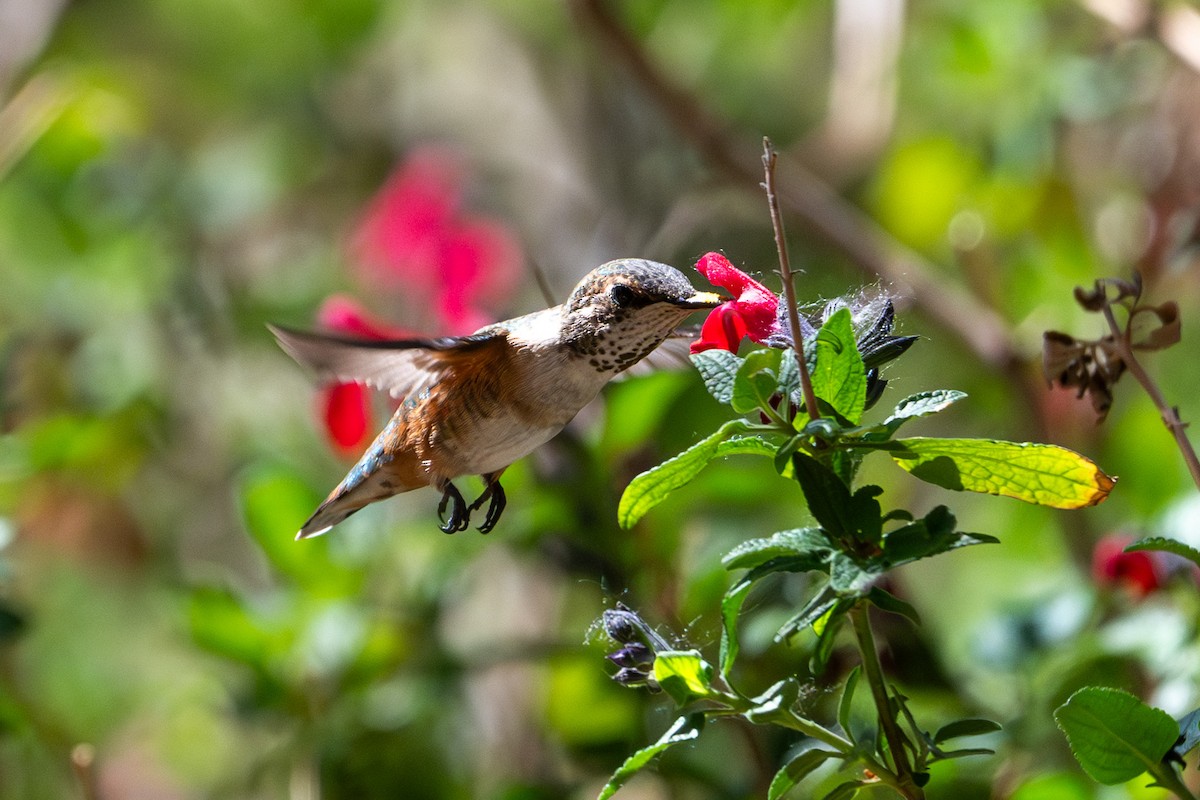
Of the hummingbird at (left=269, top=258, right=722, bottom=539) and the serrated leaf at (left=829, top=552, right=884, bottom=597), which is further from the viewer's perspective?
the hummingbird at (left=269, top=258, right=722, bottom=539)

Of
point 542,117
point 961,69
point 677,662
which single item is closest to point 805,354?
point 677,662

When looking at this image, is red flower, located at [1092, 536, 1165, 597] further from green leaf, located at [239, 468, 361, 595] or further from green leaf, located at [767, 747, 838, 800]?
green leaf, located at [239, 468, 361, 595]

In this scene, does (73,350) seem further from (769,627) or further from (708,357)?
(708,357)

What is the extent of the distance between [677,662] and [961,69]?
5.84 feet

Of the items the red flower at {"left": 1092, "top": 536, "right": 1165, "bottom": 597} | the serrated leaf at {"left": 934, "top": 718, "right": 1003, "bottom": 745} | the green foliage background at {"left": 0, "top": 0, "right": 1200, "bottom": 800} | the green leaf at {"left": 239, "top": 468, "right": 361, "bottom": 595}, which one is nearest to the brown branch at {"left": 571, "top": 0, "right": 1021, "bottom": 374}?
the green foliage background at {"left": 0, "top": 0, "right": 1200, "bottom": 800}

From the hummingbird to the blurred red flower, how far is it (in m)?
0.66

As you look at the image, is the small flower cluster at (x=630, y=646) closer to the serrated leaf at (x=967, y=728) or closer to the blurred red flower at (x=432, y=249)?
the serrated leaf at (x=967, y=728)

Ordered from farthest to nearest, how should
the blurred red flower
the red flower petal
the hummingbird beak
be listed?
the blurred red flower < the red flower petal < the hummingbird beak

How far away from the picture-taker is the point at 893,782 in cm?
64

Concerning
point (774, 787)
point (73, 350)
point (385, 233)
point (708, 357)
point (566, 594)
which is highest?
point (708, 357)

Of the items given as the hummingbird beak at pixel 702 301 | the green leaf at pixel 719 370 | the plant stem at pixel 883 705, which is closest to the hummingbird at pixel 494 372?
the hummingbird beak at pixel 702 301

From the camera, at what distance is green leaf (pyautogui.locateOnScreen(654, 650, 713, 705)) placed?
0.68m

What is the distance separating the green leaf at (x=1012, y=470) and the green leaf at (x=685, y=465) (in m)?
0.07

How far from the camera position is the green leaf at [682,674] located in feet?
2.23
